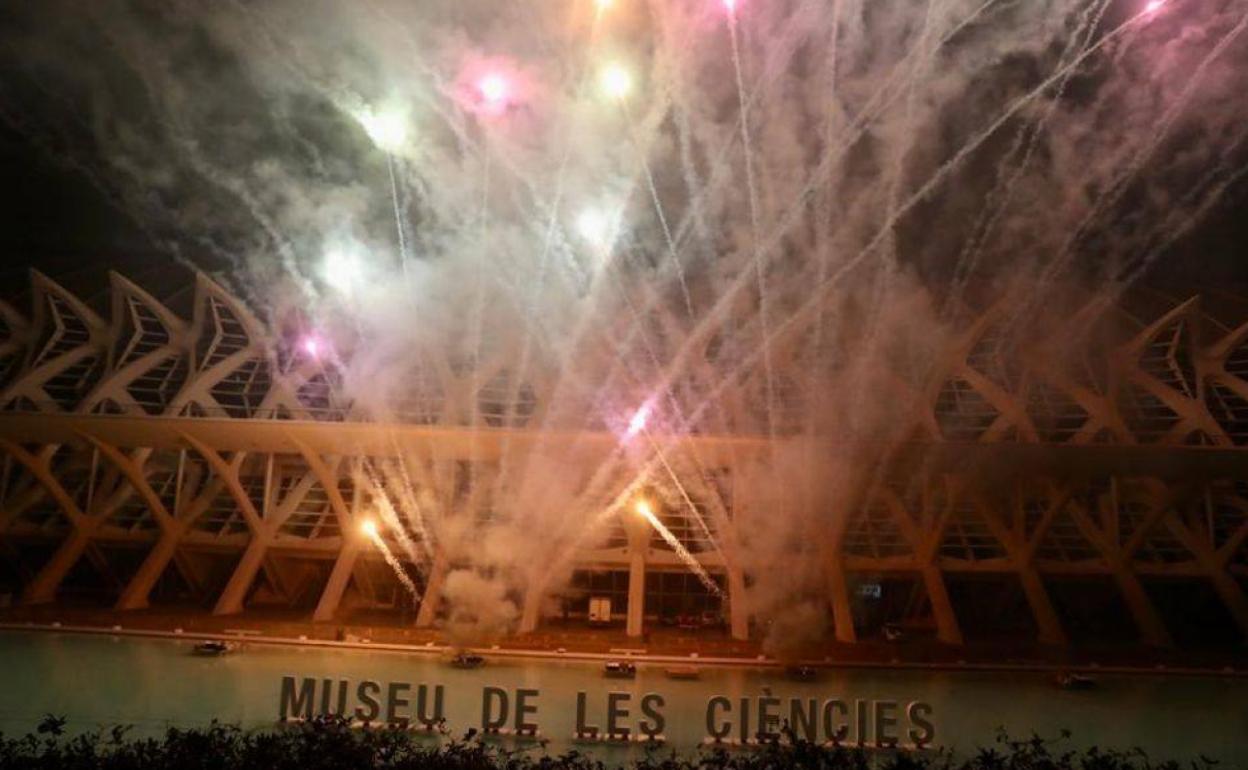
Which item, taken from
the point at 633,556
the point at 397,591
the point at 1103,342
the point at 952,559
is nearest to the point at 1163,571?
the point at 952,559

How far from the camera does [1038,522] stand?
2147 cm

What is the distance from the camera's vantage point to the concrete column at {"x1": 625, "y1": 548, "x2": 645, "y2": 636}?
18750 mm

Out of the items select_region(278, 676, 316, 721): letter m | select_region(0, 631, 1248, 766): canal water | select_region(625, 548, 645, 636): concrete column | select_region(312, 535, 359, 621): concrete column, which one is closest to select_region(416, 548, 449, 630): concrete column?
select_region(312, 535, 359, 621): concrete column

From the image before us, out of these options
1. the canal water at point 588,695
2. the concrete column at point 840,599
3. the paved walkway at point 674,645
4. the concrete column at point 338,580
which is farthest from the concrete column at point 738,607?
the concrete column at point 338,580

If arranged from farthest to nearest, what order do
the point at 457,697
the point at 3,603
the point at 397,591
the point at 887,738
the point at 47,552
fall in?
the point at 47,552 < the point at 397,591 < the point at 3,603 < the point at 457,697 < the point at 887,738

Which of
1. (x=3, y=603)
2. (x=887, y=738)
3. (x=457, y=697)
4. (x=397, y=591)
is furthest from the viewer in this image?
(x=397, y=591)

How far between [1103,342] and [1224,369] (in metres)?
3.39

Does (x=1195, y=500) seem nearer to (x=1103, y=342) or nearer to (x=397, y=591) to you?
(x=1103, y=342)

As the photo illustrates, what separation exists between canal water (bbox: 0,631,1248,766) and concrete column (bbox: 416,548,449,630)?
11.5 feet

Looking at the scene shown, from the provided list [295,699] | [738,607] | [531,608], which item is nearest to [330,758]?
[295,699]

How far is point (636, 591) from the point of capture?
19750mm

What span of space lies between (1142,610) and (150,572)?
75.1ft

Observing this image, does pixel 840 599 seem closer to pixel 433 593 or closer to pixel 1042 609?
pixel 1042 609

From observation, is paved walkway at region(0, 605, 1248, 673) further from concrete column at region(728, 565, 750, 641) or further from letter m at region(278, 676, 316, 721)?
letter m at region(278, 676, 316, 721)
